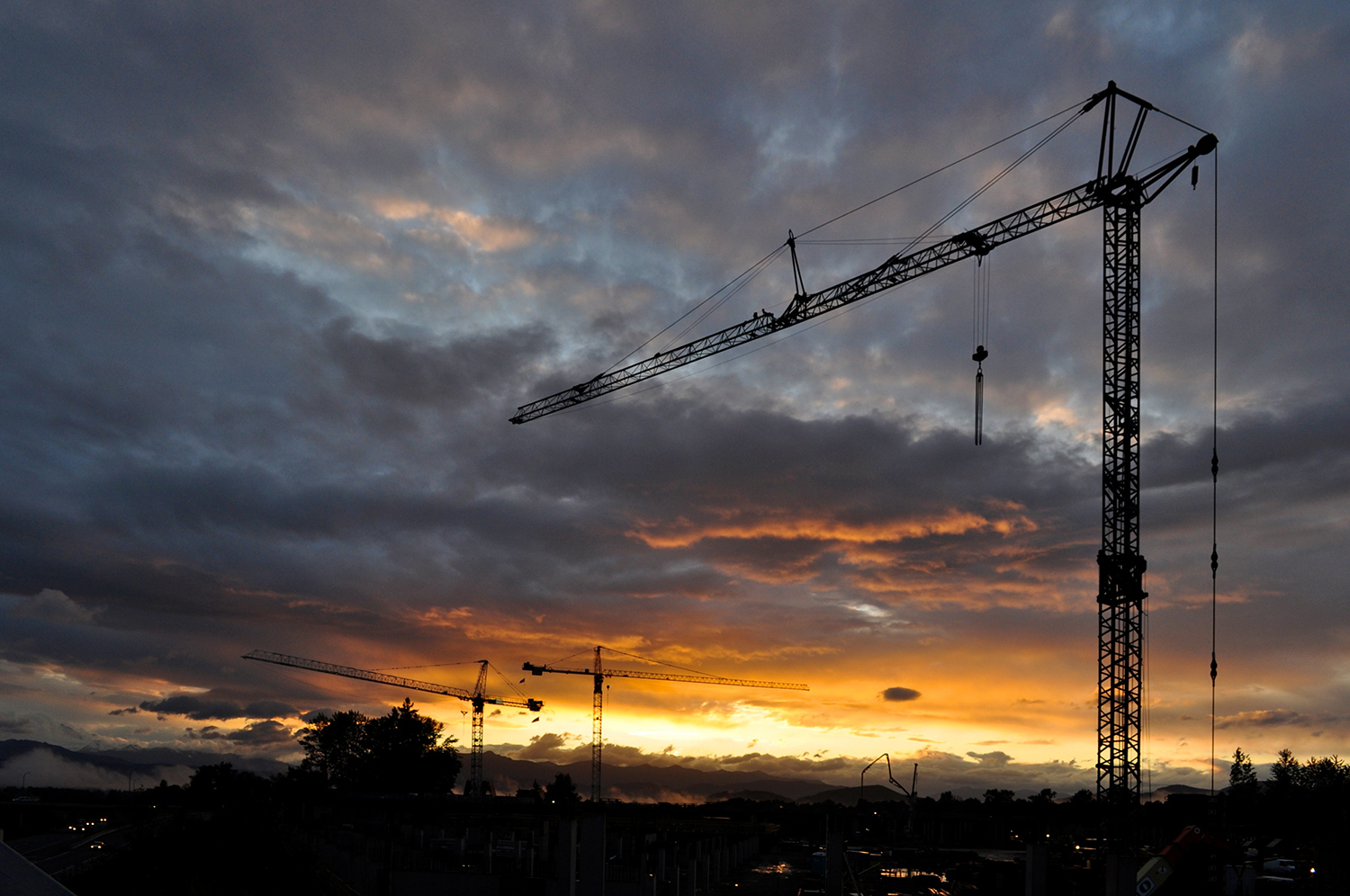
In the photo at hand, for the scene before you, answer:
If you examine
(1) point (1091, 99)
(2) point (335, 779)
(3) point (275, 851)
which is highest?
(1) point (1091, 99)

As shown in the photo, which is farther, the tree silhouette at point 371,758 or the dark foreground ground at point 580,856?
the tree silhouette at point 371,758

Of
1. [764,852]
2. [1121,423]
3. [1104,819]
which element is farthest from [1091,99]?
[764,852]

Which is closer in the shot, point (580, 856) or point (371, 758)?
point (580, 856)

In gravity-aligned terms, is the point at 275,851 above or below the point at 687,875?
above

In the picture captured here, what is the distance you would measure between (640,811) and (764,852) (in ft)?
154

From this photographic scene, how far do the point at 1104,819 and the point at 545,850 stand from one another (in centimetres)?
4167

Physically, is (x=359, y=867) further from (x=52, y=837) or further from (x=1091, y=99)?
(x=1091, y=99)

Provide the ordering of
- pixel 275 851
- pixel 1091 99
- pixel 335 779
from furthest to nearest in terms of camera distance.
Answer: pixel 335 779 → pixel 1091 99 → pixel 275 851

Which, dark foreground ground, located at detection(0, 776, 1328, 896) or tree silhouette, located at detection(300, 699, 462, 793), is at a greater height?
dark foreground ground, located at detection(0, 776, 1328, 896)

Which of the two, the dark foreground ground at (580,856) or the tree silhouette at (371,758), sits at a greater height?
the dark foreground ground at (580,856)

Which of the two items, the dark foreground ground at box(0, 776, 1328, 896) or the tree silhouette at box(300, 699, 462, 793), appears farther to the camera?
the tree silhouette at box(300, 699, 462, 793)

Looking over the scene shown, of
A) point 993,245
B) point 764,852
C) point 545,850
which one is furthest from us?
point 764,852

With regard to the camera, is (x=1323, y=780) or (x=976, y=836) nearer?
(x=976, y=836)

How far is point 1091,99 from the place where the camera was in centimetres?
7725
